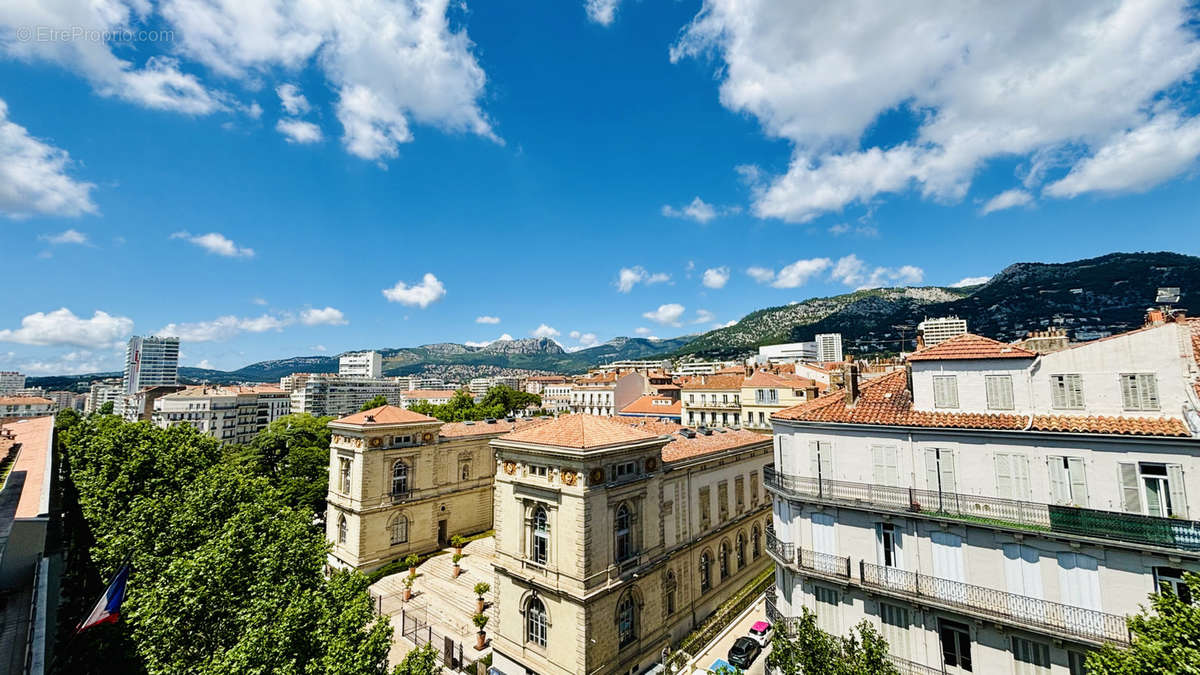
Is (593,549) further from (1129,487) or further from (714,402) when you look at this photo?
(714,402)

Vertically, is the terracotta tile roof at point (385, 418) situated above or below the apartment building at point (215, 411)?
above

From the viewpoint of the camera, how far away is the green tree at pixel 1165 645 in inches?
413

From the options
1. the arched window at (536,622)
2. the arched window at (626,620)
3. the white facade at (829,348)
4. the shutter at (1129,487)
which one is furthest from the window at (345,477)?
the white facade at (829,348)

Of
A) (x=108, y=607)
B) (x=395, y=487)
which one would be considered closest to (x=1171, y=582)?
(x=108, y=607)

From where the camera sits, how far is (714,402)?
64.3 metres

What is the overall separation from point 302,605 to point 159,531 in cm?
1219

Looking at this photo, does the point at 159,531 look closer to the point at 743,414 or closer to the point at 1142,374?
the point at 1142,374

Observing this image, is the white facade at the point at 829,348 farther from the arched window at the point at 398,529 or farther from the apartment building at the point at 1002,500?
the apartment building at the point at 1002,500

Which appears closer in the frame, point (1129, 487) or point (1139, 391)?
point (1129, 487)

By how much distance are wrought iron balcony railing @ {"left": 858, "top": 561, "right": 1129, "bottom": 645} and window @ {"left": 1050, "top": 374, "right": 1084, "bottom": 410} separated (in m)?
6.58

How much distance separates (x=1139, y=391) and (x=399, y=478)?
139 ft

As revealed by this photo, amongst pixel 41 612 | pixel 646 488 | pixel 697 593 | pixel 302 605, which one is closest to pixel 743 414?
pixel 697 593

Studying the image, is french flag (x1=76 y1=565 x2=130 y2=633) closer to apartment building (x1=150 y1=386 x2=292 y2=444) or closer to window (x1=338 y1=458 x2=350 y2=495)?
window (x1=338 y1=458 x2=350 y2=495)

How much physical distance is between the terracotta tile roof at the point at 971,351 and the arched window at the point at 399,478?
36.1m
